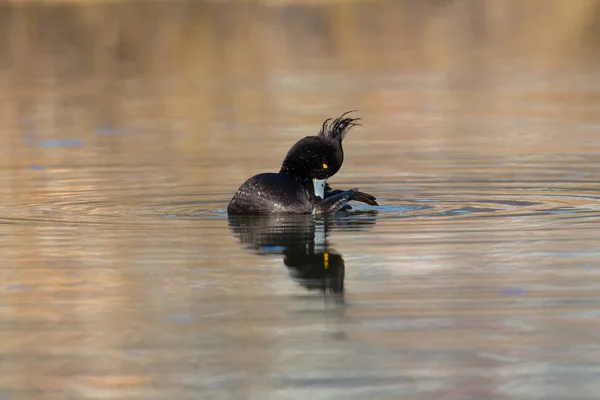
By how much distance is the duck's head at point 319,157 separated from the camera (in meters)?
12.4

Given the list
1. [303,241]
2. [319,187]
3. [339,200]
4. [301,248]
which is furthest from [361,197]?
[301,248]

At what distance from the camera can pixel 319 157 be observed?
1247cm

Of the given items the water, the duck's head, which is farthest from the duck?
the water

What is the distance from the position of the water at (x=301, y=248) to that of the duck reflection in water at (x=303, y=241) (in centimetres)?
3

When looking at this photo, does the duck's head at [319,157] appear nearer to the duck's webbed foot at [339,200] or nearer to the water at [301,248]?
the duck's webbed foot at [339,200]

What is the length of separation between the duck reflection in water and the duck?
0.28 ft

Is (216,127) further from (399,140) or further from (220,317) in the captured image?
(220,317)

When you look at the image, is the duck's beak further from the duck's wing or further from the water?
the water

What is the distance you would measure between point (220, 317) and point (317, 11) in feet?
143

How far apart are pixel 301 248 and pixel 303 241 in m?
0.35

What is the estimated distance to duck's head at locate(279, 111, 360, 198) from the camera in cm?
1245

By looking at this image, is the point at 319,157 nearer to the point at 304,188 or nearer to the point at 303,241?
the point at 304,188

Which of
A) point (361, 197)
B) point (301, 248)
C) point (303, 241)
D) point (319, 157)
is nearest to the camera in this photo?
point (301, 248)

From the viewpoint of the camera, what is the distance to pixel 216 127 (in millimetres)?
21328
